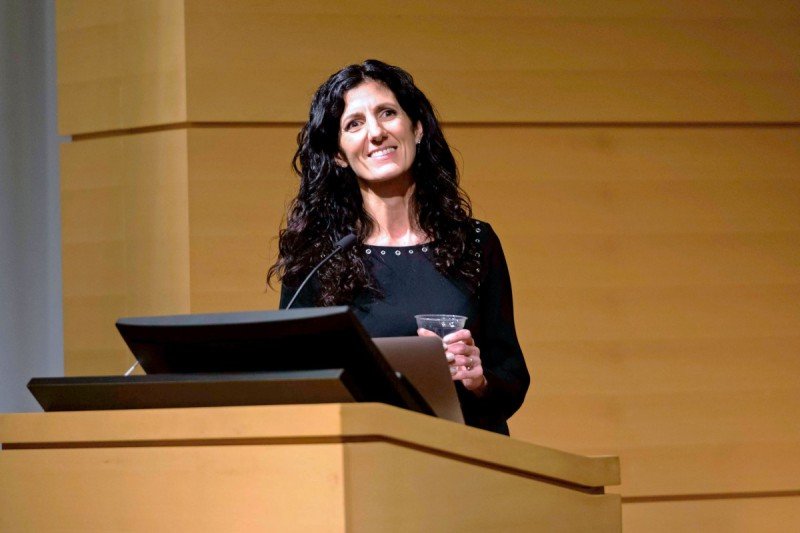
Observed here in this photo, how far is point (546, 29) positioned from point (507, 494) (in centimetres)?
254

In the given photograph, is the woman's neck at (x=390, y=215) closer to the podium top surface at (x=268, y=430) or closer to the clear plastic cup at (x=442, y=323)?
the clear plastic cup at (x=442, y=323)

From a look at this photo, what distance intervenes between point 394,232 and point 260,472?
1231mm

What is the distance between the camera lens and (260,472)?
119cm

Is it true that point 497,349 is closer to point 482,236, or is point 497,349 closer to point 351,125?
point 482,236

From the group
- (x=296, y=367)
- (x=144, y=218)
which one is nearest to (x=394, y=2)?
(x=144, y=218)

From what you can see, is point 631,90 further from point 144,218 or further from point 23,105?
point 23,105

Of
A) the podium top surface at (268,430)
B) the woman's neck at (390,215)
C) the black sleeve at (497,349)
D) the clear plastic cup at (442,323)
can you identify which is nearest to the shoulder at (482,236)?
the black sleeve at (497,349)

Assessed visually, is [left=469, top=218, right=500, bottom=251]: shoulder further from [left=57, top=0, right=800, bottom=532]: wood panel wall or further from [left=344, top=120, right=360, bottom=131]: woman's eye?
[left=57, top=0, right=800, bottom=532]: wood panel wall

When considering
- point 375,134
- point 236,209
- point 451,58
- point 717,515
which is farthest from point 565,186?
point 375,134

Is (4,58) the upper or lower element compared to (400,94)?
Answer: upper

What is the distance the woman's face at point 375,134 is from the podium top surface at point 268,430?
1041 mm

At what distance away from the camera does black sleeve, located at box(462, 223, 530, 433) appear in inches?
83.6

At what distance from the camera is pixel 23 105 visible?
12.1 ft

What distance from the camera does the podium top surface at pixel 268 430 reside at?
3.84ft
